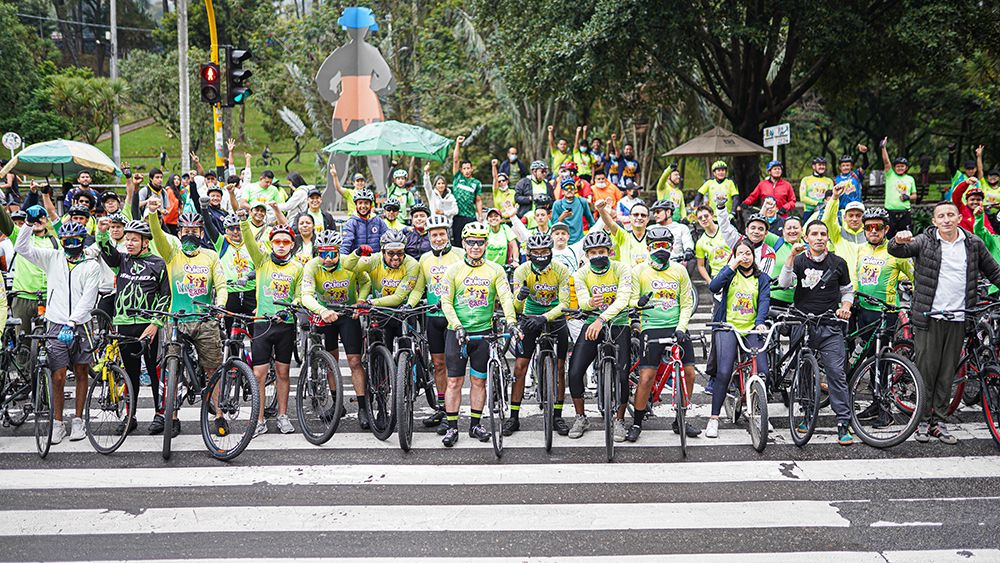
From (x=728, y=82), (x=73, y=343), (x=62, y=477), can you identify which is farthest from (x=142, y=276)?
(x=728, y=82)

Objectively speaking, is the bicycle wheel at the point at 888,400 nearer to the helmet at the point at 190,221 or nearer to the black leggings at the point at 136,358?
the helmet at the point at 190,221

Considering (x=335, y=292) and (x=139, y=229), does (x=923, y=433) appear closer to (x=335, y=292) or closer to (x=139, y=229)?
(x=335, y=292)

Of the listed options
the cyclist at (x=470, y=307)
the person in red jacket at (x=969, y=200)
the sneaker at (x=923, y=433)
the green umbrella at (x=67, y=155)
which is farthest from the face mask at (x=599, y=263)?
the green umbrella at (x=67, y=155)

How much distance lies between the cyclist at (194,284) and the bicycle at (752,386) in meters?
4.73

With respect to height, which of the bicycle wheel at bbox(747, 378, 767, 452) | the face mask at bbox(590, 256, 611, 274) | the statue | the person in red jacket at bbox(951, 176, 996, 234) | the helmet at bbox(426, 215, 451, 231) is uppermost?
the statue

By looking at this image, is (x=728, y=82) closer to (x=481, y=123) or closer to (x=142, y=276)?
(x=481, y=123)

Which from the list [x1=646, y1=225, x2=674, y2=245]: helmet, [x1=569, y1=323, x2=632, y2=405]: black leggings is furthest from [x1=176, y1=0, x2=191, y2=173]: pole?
[x1=646, y1=225, x2=674, y2=245]: helmet

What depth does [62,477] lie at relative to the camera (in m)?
8.15

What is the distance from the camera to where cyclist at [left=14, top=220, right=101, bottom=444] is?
8.96m

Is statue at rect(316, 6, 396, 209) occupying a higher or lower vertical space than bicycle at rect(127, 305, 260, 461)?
higher

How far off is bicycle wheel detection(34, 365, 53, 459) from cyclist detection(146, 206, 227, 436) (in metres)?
1.02

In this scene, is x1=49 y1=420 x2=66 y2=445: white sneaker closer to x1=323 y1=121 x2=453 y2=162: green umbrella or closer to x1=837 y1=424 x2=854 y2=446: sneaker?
x1=837 y1=424 x2=854 y2=446: sneaker

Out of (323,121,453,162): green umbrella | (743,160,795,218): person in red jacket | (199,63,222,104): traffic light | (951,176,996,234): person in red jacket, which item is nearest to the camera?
(951,176,996,234): person in red jacket

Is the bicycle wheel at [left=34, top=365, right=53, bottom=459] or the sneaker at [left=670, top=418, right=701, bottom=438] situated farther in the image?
the sneaker at [left=670, top=418, right=701, bottom=438]
